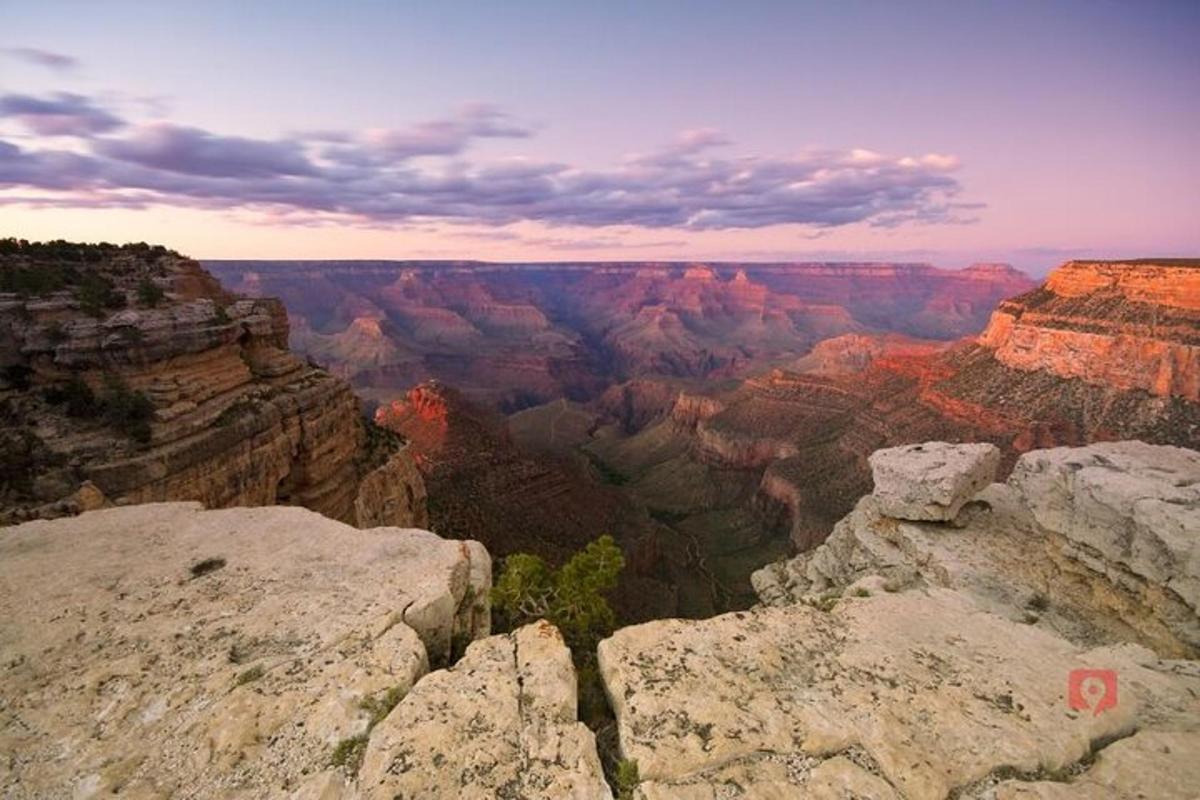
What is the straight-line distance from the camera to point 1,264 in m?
22.2

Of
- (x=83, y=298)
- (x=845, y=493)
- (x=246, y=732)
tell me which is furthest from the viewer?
(x=845, y=493)

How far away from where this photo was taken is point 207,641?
7500 mm

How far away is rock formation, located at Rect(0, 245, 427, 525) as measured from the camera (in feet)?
55.2

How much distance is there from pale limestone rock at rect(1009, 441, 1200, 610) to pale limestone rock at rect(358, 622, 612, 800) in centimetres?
1048

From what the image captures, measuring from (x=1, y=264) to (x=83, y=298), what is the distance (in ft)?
17.1

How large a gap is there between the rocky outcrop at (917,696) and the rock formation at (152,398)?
1605cm

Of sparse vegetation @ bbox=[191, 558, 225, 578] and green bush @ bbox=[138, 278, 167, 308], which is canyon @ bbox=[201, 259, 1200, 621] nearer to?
green bush @ bbox=[138, 278, 167, 308]

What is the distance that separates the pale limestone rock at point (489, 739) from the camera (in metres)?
5.29

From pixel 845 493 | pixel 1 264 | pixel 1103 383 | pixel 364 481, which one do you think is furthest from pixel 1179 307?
pixel 1 264

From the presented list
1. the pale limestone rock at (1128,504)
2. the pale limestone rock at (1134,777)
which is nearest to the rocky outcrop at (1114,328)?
the pale limestone rock at (1128,504)

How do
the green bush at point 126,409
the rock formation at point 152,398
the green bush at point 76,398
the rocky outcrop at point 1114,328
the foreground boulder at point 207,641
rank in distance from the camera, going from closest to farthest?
the foreground boulder at point 207,641 → the rock formation at point 152,398 → the green bush at point 126,409 → the green bush at point 76,398 → the rocky outcrop at point 1114,328

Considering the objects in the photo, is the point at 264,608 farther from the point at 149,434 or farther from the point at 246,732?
the point at 149,434

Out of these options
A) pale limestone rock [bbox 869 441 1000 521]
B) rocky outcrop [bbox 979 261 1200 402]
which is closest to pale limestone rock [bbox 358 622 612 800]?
pale limestone rock [bbox 869 441 1000 521]

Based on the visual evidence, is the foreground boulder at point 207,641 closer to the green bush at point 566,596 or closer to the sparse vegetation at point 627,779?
the green bush at point 566,596
